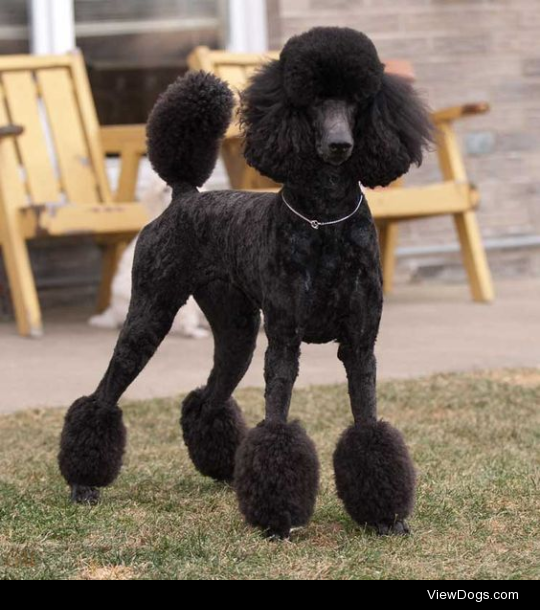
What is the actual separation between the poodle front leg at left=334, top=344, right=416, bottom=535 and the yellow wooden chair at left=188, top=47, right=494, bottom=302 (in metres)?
3.46

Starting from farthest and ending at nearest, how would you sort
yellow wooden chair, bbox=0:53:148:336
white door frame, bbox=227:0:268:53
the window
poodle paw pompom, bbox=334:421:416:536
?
white door frame, bbox=227:0:268:53
the window
yellow wooden chair, bbox=0:53:148:336
poodle paw pompom, bbox=334:421:416:536

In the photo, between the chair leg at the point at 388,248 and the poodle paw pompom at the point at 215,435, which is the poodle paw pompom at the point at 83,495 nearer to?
the poodle paw pompom at the point at 215,435

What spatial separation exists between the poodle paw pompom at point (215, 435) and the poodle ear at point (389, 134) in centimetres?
101

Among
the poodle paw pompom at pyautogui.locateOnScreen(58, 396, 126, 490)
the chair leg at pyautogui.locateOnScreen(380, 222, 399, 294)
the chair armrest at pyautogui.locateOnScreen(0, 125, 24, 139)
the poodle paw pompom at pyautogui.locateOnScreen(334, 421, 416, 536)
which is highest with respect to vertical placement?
A: the poodle paw pompom at pyautogui.locateOnScreen(334, 421, 416, 536)

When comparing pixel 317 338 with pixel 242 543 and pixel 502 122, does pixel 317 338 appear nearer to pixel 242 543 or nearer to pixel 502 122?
pixel 242 543

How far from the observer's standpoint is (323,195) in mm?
3025

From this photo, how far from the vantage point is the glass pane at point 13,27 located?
7.54 meters

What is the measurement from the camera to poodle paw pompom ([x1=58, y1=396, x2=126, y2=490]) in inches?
139

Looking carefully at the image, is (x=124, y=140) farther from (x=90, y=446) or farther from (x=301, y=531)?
(x=301, y=531)

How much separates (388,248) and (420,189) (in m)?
0.83

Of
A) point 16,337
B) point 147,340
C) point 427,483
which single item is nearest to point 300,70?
point 147,340

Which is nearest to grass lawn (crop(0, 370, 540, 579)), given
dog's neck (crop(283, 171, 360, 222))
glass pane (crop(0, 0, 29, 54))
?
dog's neck (crop(283, 171, 360, 222))

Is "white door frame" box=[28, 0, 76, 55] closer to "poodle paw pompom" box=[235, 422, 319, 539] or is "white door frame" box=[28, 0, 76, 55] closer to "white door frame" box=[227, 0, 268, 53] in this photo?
"white door frame" box=[227, 0, 268, 53]

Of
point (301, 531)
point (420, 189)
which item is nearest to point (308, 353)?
point (420, 189)
